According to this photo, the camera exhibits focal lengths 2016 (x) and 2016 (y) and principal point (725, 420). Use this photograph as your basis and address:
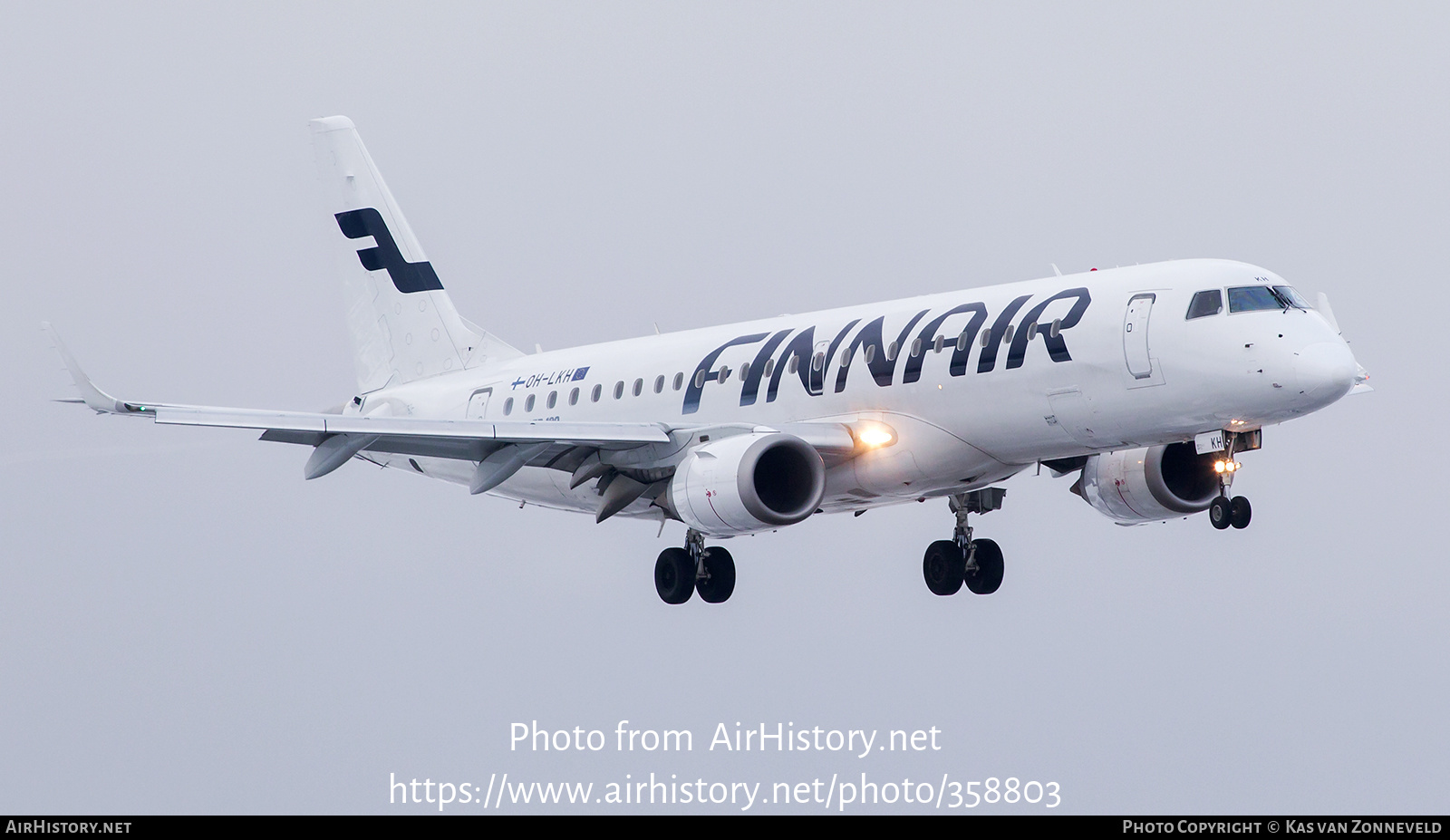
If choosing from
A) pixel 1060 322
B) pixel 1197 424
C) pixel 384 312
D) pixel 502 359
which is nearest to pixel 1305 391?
pixel 1197 424

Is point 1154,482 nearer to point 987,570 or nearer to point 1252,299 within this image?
point 987,570

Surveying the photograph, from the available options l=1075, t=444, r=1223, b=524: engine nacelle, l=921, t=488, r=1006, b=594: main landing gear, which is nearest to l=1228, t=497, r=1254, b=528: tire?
l=1075, t=444, r=1223, b=524: engine nacelle

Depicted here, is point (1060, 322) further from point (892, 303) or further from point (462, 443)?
point (462, 443)

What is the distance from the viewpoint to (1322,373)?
28.2 m

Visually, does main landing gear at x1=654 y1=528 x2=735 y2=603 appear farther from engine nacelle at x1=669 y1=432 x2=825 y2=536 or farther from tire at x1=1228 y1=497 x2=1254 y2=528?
tire at x1=1228 y1=497 x2=1254 y2=528

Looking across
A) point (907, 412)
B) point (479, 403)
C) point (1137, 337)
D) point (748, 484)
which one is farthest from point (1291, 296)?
point (479, 403)

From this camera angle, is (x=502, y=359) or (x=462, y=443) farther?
(x=502, y=359)

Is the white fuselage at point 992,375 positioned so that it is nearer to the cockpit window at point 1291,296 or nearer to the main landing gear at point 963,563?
the cockpit window at point 1291,296

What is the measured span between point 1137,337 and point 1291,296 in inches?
90.7

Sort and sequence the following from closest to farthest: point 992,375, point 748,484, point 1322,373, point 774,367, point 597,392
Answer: point 1322,373
point 992,375
point 748,484
point 774,367
point 597,392

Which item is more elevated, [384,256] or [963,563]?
[384,256]

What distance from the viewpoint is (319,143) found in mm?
45906

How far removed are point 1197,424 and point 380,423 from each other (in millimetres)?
12724

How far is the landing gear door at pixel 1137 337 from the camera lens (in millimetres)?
29547
